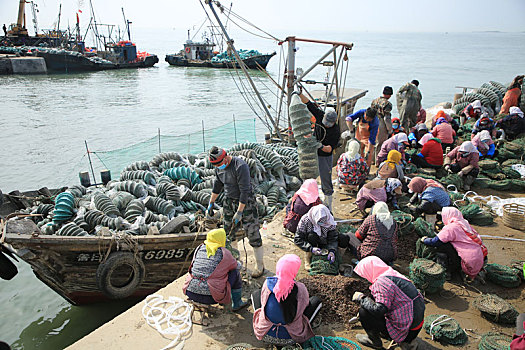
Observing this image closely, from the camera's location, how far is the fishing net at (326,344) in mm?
3143

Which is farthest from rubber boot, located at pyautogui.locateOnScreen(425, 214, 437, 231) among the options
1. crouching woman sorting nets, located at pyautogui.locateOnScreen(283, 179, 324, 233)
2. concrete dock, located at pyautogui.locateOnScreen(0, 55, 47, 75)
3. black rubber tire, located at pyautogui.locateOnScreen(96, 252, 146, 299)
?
concrete dock, located at pyautogui.locateOnScreen(0, 55, 47, 75)

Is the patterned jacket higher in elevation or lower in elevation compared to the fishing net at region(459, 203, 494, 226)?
higher

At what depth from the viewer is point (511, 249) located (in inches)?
191

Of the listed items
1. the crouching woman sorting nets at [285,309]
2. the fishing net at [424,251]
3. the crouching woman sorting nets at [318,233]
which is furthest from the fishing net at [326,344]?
the fishing net at [424,251]

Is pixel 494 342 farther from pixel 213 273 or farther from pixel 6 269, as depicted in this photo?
pixel 6 269

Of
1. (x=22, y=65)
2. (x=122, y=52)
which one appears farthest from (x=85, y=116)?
(x=122, y=52)

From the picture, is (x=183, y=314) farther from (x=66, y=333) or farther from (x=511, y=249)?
(x=511, y=249)

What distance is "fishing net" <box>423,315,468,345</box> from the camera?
10.8 ft

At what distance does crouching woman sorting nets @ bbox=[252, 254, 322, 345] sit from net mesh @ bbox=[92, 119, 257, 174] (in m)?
6.78

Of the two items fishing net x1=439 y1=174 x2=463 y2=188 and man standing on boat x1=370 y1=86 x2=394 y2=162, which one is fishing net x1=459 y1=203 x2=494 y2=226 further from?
man standing on boat x1=370 y1=86 x2=394 y2=162

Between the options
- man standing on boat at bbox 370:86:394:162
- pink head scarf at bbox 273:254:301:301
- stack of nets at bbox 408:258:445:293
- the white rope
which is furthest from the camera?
man standing on boat at bbox 370:86:394:162

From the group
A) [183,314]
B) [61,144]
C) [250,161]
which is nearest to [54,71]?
[61,144]

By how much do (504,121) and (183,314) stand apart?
9.73m

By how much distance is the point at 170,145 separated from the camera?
1117 cm
